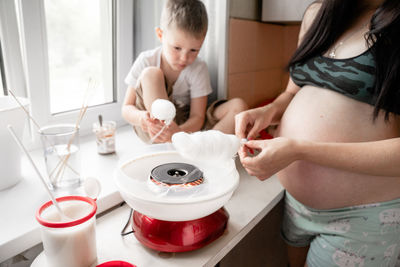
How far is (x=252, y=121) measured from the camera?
0.93m

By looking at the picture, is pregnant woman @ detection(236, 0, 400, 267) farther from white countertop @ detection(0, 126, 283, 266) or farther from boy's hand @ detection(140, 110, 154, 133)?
boy's hand @ detection(140, 110, 154, 133)

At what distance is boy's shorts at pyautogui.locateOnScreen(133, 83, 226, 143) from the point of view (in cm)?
118

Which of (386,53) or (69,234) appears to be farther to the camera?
(386,53)

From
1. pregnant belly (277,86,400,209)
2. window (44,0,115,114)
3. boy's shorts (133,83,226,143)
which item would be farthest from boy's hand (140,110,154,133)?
pregnant belly (277,86,400,209)

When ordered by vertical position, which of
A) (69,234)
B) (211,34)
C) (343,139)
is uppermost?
(211,34)

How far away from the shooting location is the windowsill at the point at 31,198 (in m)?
0.66

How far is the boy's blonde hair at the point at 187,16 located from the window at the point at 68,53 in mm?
337

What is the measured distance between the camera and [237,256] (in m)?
1.24

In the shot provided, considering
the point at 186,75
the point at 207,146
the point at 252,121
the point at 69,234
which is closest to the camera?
the point at 69,234

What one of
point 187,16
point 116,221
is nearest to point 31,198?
point 116,221

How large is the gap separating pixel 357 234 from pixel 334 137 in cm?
28

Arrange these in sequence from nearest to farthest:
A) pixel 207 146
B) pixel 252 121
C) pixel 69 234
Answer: pixel 69 234 → pixel 207 146 → pixel 252 121

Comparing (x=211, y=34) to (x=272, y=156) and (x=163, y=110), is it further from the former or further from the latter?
(x=272, y=156)

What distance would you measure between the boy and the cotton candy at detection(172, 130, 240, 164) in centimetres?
31
